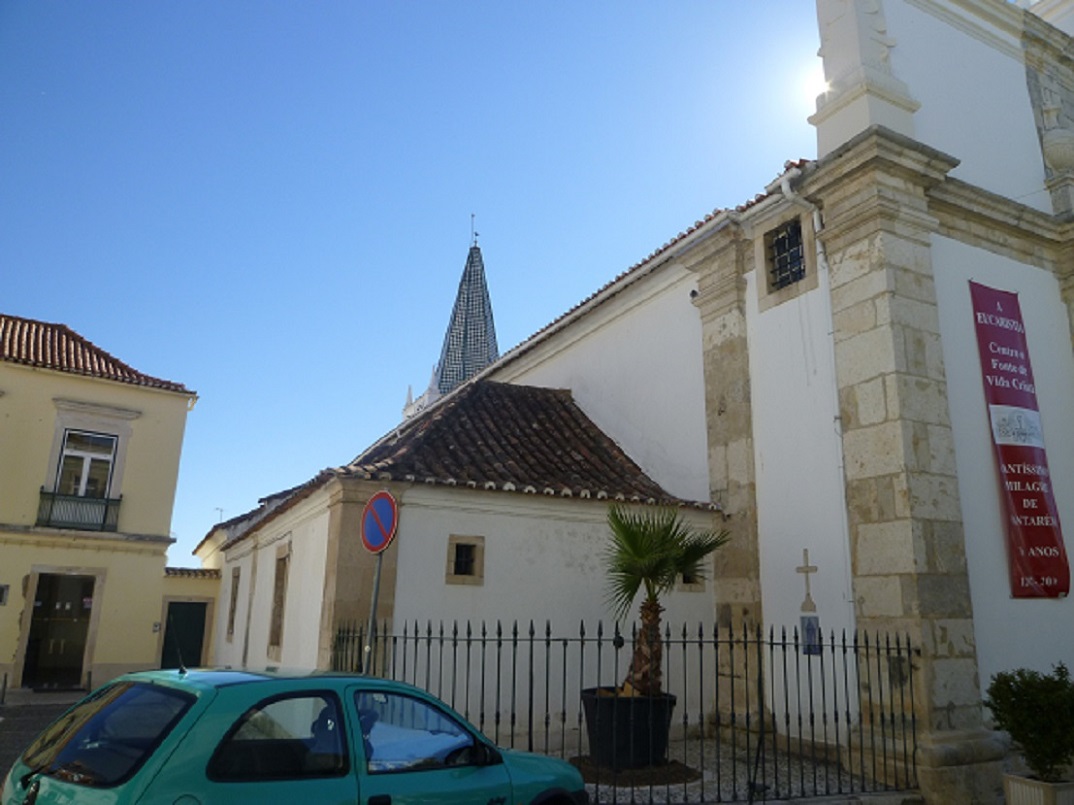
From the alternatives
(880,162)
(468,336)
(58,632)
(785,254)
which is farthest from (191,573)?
(880,162)

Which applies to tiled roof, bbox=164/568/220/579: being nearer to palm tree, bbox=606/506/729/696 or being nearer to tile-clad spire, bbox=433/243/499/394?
tile-clad spire, bbox=433/243/499/394

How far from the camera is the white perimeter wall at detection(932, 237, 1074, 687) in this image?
328 inches

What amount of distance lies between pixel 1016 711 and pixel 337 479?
6790 millimetres

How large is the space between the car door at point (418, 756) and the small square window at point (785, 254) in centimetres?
730

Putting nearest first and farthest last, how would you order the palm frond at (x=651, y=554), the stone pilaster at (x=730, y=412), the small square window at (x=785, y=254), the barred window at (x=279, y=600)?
1. the palm frond at (x=651, y=554)
2. the stone pilaster at (x=730, y=412)
3. the small square window at (x=785, y=254)
4. the barred window at (x=279, y=600)

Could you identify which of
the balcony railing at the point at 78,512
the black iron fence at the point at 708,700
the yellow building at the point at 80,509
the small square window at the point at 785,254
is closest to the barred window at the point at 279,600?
the black iron fence at the point at 708,700

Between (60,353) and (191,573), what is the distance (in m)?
6.25

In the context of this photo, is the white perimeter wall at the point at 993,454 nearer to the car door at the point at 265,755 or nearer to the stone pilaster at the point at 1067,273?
the stone pilaster at the point at 1067,273

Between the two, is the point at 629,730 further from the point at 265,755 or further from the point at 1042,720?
the point at 265,755

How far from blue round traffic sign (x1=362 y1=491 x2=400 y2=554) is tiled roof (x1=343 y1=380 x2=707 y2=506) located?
69.5 inches

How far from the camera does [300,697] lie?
3.73 m

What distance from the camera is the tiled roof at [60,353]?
1802cm

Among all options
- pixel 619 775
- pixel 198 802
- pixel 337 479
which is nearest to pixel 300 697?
pixel 198 802

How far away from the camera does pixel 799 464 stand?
9.20 m
